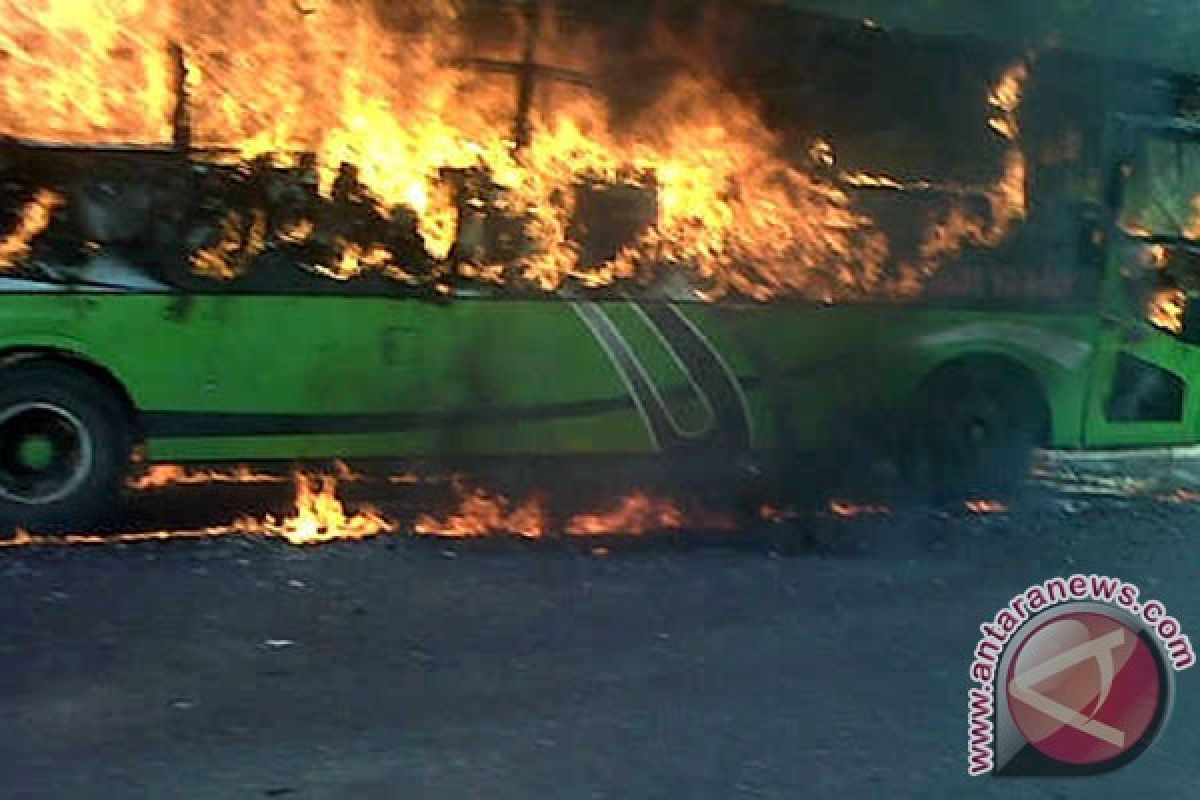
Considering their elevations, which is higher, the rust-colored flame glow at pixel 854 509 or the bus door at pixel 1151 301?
the bus door at pixel 1151 301

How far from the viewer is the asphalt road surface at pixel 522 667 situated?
15.3 feet

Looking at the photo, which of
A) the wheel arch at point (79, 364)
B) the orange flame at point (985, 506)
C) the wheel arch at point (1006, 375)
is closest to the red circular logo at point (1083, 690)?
the orange flame at point (985, 506)

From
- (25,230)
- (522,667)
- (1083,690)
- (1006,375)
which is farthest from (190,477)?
(1083,690)

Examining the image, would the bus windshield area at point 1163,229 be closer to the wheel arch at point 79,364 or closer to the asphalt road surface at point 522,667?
the asphalt road surface at point 522,667

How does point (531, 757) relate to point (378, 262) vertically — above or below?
below

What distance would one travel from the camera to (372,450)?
29.1 feet

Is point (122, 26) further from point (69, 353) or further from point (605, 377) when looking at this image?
point (605, 377)

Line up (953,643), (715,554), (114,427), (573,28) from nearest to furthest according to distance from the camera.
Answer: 1. (953,643)
2. (715,554)
3. (114,427)
4. (573,28)

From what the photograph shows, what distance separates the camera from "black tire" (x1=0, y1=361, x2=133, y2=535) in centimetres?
831

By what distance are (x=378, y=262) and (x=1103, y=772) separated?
521 cm

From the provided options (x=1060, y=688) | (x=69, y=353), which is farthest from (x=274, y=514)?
(x=1060, y=688)

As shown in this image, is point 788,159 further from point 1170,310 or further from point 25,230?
point 25,230

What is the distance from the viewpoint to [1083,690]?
496cm

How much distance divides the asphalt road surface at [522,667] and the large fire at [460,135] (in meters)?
1.93
